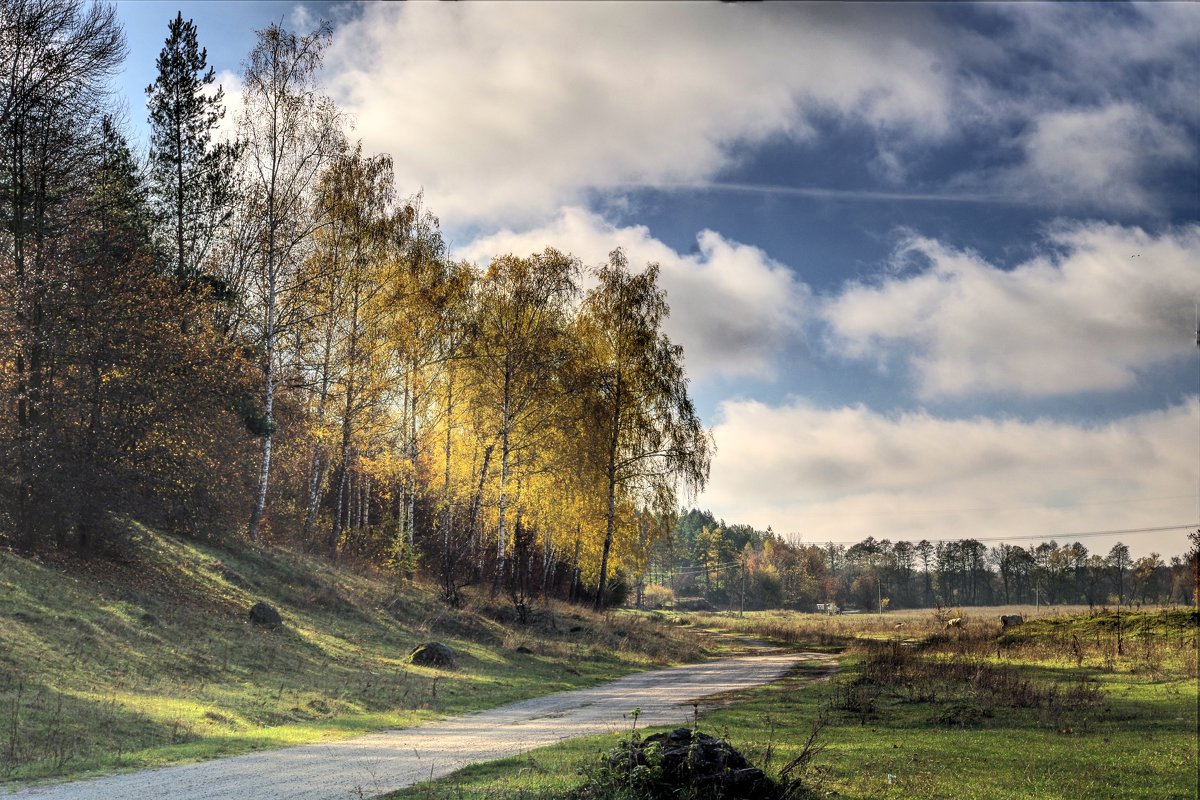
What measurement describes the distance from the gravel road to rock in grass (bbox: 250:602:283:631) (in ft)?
25.0

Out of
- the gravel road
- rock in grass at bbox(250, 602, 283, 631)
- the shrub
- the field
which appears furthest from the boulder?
the shrub

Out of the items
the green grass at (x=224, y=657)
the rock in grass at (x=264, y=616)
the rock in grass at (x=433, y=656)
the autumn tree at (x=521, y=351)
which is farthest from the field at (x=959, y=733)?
the autumn tree at (x=521, y=351)

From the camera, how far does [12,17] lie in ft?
77.0

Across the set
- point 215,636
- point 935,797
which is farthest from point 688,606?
point 935,797

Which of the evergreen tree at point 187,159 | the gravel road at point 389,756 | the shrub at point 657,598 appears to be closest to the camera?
the gravel road at point 389,756

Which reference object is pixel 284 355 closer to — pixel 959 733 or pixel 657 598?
pixel 959 733

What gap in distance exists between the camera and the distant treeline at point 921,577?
421 ft

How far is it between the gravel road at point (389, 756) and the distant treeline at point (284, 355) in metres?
12.5

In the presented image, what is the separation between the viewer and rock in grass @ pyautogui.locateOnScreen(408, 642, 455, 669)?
78.8 ft

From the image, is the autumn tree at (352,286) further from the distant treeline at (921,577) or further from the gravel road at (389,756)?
the distant treeline at (921,577)

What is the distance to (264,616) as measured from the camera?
23078mm

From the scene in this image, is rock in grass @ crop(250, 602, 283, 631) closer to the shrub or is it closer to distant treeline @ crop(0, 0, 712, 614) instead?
distant treeline @ crop(0, 0, 712, 614)

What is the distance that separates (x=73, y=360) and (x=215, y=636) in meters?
8.76

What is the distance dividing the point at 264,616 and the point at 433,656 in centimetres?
491
